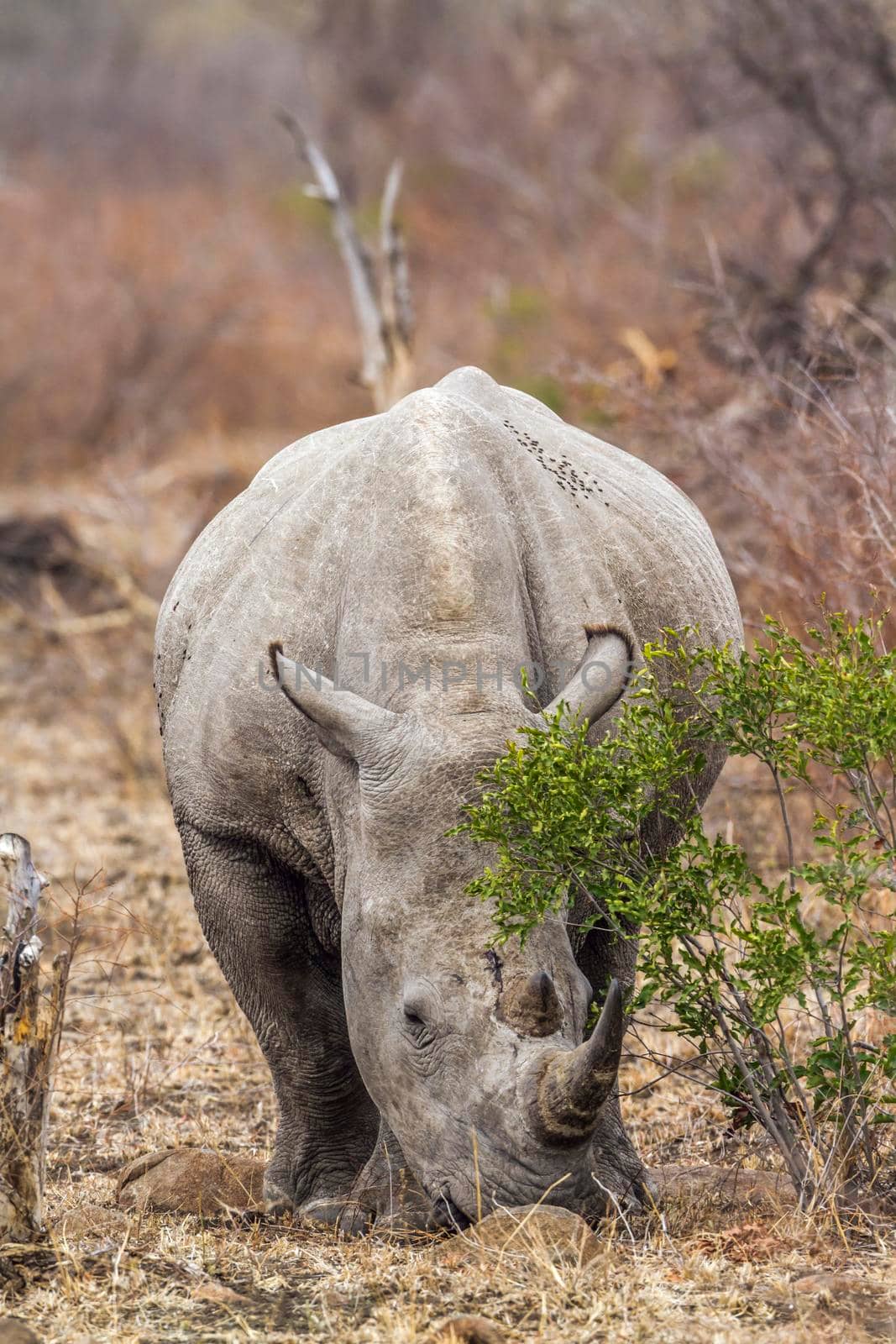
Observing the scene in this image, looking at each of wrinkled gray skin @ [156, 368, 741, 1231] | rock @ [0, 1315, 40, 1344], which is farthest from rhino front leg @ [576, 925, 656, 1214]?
rock @ [0, 1315, 40, 1344]

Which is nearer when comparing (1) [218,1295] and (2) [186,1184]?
(1) [218,1295]

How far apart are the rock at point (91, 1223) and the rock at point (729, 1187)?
136 centimetres

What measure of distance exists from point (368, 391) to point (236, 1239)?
27.4 ft

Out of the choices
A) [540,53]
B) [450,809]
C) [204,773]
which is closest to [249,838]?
[204,773]

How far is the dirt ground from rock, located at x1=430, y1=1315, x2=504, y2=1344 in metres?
0.02

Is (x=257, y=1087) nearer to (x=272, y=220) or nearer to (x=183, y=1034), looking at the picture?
(x=183, y=1034)

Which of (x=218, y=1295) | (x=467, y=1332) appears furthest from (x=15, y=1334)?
(x=467, y=1332)

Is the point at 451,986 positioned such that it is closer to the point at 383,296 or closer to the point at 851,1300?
the point at 851,1300

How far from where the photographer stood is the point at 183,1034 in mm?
6656

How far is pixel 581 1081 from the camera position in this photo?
3502mm

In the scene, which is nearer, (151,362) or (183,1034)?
(183,1034)

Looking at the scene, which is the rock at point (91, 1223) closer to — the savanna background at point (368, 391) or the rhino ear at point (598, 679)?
the savanna background at point (368, 391)

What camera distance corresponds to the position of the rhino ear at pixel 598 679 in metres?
4.12

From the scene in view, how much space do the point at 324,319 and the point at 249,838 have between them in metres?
18.1
